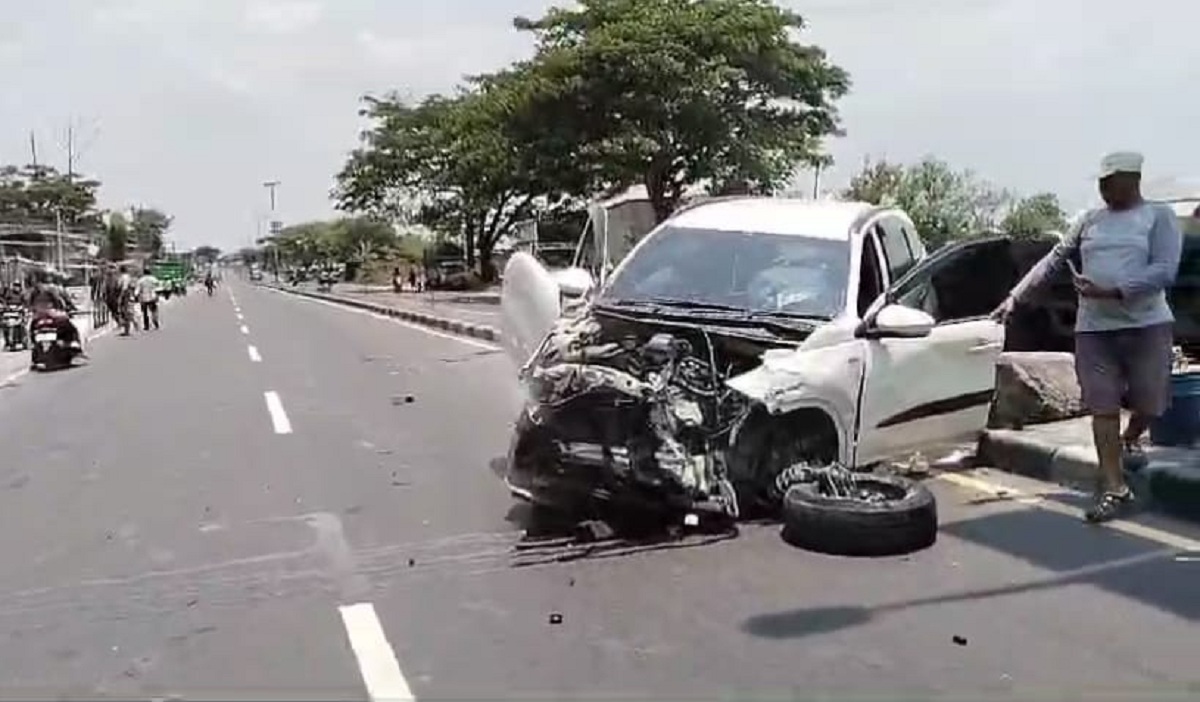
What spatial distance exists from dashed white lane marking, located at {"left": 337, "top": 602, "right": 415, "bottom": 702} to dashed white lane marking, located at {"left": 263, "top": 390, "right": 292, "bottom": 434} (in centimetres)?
668

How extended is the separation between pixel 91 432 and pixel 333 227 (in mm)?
119560

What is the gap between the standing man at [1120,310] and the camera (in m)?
7.16

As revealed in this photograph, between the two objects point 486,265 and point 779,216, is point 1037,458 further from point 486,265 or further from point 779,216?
point 486,265

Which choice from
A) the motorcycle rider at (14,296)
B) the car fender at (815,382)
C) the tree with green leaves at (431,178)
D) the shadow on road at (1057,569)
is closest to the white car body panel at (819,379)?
the car fender at (815,382)

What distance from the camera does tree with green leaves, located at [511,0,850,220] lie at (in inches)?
1404

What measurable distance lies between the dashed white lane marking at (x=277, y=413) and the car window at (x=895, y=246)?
5.77 metres

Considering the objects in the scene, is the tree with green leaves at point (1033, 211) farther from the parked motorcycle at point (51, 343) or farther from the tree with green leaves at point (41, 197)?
the tree with green leaves at point (41, 197)

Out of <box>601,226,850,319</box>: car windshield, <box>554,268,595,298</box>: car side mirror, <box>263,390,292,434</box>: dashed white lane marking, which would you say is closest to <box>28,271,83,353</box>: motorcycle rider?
<box>263,390,292,434</box>: dashed white lane marking

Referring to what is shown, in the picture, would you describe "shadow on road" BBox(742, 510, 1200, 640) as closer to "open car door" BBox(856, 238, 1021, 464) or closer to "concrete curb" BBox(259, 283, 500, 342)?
"open car door" BBox(856, 238, 1021, 464)

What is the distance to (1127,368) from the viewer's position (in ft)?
24.1

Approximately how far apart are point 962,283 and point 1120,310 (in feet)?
6.95

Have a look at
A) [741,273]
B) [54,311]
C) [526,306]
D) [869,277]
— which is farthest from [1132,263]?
[54,311]

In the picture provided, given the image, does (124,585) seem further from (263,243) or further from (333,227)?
(263,243)

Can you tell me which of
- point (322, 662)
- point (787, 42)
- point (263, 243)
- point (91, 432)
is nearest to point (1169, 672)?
point (322, 662)
